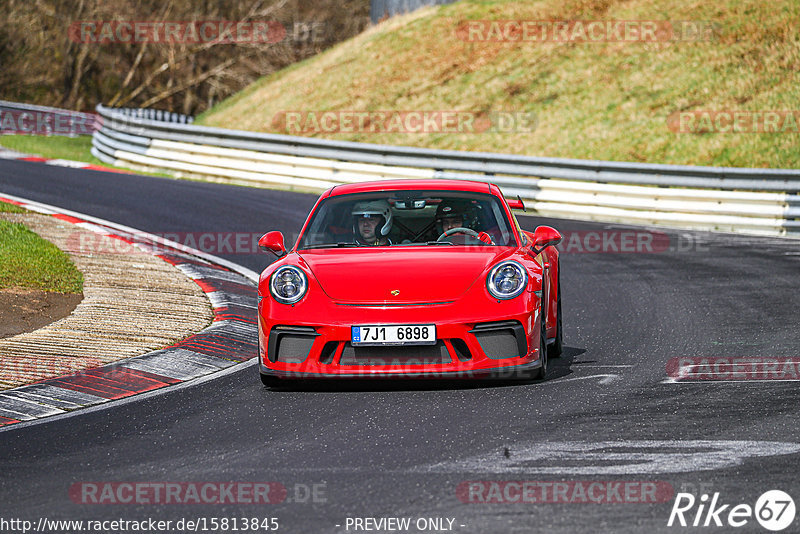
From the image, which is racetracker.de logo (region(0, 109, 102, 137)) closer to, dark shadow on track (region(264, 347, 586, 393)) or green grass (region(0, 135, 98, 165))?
green grass (region(0, 135, 98, 165))

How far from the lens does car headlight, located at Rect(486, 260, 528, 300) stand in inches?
284

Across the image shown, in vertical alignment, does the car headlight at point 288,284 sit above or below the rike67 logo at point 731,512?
above

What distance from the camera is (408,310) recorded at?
7031 mm

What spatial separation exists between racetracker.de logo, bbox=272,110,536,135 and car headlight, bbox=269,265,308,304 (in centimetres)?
2171

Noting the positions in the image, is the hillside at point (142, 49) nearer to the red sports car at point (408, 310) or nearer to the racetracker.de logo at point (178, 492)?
the red sports car at point (408, 310)

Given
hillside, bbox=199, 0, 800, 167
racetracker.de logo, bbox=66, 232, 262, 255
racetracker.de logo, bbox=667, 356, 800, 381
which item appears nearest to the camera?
racetracker.de logo, bbox=667, 356, 800, 381

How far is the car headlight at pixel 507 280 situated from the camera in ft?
23.6

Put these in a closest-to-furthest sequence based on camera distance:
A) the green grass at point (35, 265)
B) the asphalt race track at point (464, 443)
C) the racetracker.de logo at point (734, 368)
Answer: the asphalt race track at point (464, 443), the racetracker.de logo at point (734, 368), the green grass at point (35, 265)

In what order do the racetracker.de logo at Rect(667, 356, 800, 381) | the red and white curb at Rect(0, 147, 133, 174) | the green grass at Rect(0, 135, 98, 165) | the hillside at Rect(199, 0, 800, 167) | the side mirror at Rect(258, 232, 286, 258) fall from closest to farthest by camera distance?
1. the racetracker.de logo at Rect(667, 356, 800, 381)
2. the side mirror at Rect(258, 232, 286, 258)
3. the red and white curb at Rect(0, 147, 133, 174)
4. the hillside at Rect(199, 0, 800, 167)
5. the green grass at Rect(0, 135, 98, 165)

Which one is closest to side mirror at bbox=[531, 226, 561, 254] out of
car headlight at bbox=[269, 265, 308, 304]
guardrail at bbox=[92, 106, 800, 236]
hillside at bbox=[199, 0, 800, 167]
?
car headlight at bbox=[269, 265, 308, 304]

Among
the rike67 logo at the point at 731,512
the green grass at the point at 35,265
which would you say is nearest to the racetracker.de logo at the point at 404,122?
the green grass at the point at 35,265

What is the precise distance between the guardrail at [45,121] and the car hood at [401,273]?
26.9 meters

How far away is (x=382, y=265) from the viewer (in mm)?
7473

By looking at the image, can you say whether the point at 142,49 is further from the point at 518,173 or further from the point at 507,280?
the point at 507,280
